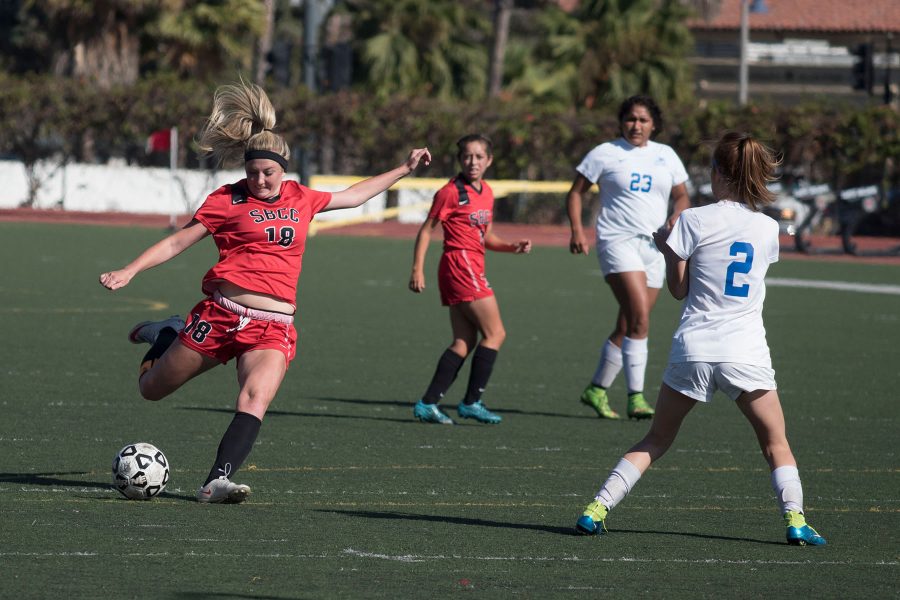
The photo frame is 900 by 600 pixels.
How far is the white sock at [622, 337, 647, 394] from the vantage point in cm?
1086

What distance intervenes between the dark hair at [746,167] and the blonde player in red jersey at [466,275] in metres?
3.79

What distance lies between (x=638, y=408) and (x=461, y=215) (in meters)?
1.79

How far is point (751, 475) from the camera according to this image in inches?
337

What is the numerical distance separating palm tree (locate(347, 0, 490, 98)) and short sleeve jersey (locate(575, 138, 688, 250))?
129ft

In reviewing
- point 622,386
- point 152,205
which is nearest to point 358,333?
point 622,386

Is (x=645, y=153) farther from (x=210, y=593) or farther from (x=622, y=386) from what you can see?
(x=210, y=593)

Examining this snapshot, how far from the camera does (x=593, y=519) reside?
21.6 feet

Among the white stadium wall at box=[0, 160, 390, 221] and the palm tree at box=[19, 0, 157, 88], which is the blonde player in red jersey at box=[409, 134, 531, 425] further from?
the palm tree at box=[19, 0, 157, 88]

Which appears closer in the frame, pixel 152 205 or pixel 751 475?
pixel 751 475

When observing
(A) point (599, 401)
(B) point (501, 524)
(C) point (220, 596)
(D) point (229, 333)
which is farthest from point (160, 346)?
(A) point (599, 401)

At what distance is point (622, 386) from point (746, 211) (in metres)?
6.52

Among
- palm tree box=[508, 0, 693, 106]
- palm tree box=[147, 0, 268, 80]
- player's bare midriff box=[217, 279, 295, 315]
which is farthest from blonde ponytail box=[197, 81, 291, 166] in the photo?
palm tree box=[508, 0, 693, 106]

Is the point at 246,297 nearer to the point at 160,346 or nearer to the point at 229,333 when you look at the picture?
the point at 229,333

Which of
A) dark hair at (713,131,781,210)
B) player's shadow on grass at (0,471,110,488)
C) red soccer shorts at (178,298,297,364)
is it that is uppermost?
dark hair at (713,131,781,210)
